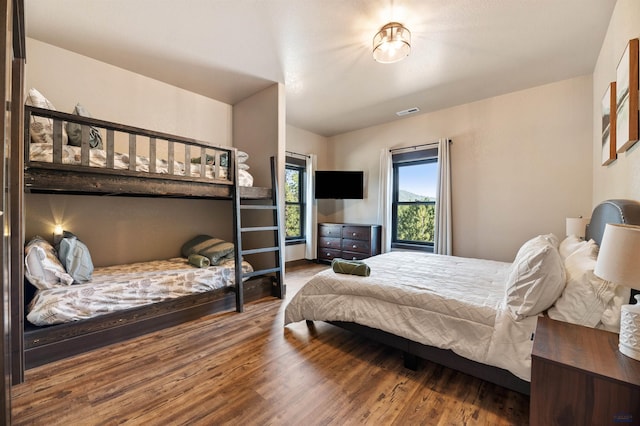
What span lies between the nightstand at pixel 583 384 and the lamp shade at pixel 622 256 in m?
0.30

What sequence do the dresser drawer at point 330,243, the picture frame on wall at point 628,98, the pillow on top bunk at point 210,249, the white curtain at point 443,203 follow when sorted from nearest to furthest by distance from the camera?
the picture frame on wall at point 628,98
the pillow on top bunk at point 210,249
the white curtain at point 443,203
the dresser drawer at point 330,243

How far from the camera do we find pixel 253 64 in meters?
2.88

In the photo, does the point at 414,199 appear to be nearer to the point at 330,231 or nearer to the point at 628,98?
the point at 330,231

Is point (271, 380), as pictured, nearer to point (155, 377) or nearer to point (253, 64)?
point (155, 377)

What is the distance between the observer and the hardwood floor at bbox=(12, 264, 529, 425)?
141 cm

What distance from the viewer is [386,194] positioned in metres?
4.62

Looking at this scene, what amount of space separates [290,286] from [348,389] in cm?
225

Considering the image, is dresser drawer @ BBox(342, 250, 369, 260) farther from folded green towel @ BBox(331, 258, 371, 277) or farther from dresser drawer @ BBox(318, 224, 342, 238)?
folded green towel @ BBox(331, 258, 371, 277)

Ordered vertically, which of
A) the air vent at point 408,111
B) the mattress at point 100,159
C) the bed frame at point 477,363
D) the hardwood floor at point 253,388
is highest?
the air vent at point 408,111

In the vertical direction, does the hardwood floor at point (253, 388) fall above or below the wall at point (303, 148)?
below

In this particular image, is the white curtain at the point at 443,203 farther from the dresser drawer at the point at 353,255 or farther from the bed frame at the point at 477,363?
the bed frame at the point at 477,363

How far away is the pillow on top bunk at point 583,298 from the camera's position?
4.05 feet

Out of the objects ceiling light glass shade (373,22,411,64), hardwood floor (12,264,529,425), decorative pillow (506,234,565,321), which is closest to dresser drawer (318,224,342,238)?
hardwood floor (12,264,529,425)

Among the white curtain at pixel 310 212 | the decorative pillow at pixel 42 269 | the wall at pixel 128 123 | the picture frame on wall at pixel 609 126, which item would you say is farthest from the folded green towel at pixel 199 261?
the picture frame on wall at pixel 609 126
